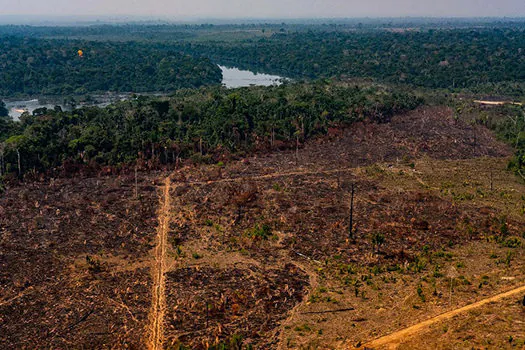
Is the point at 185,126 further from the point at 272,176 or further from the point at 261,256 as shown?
the point at 261,256

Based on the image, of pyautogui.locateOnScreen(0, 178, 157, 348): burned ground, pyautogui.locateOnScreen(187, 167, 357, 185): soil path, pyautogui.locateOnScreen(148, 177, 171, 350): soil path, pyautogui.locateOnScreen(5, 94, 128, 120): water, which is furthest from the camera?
pyautogui.locateOnScreen(5, 94, 128, 120): water

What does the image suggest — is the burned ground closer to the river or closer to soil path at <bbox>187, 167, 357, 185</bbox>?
soil path at <bbox>187, 167, 357, 185</bbox>

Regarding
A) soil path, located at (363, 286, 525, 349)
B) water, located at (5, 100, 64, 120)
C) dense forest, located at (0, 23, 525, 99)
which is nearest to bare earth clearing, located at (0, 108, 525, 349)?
soil path, located at (363, 286, 525, 349)

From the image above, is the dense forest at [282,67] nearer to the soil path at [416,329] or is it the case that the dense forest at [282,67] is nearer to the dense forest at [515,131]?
the dense forest at [515,131]

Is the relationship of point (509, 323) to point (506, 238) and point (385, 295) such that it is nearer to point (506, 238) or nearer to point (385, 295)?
point (385, 295)

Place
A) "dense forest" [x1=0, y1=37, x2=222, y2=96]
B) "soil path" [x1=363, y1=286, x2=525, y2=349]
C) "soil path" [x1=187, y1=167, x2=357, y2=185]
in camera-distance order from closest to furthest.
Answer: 1. "soil path" [x1=363, y1=286, x2=525, y2=349]
2. "soil path" [x1=187, y1=167, x2=357, y2=185]
3. "dense forest" [x1=0, y1=37, x2=222, y2=96]

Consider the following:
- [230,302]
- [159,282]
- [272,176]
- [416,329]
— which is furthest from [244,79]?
[416,329]
